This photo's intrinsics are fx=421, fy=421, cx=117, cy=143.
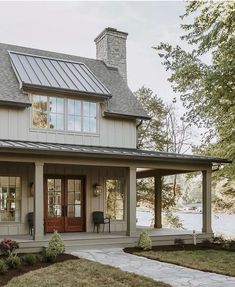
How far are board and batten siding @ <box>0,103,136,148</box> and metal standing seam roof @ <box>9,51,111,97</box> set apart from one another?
909mm

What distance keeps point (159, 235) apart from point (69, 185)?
11.2 feet

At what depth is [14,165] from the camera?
12953mm

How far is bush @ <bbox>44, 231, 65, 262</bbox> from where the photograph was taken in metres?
9.65

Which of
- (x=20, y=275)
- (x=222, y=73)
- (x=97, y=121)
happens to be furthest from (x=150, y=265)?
(x=97, y=121)

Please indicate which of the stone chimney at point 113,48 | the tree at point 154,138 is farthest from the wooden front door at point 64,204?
the tree at point 154,138

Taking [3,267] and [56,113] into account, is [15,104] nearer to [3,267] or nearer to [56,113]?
[56,113]

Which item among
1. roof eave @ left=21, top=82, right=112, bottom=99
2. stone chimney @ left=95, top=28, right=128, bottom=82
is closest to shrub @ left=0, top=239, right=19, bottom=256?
roof eave @ left=21, top=82, right=112, bottom=99

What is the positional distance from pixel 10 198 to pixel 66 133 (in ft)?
8.89

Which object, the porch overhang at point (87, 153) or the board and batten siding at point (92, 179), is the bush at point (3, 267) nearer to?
the porch overhang at point (87, 153)

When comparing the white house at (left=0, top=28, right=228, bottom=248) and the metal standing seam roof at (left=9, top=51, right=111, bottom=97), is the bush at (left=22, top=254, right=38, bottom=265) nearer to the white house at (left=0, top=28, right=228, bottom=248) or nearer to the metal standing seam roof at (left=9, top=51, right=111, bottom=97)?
the white house at (left=0, top=28, right=228, bottom=248)

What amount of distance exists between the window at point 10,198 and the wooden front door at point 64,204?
0.97 m

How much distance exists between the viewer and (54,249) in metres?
10.2

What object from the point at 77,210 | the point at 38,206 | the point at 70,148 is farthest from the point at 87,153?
the point at 77,210

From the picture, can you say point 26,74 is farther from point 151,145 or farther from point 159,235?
point 151,145
